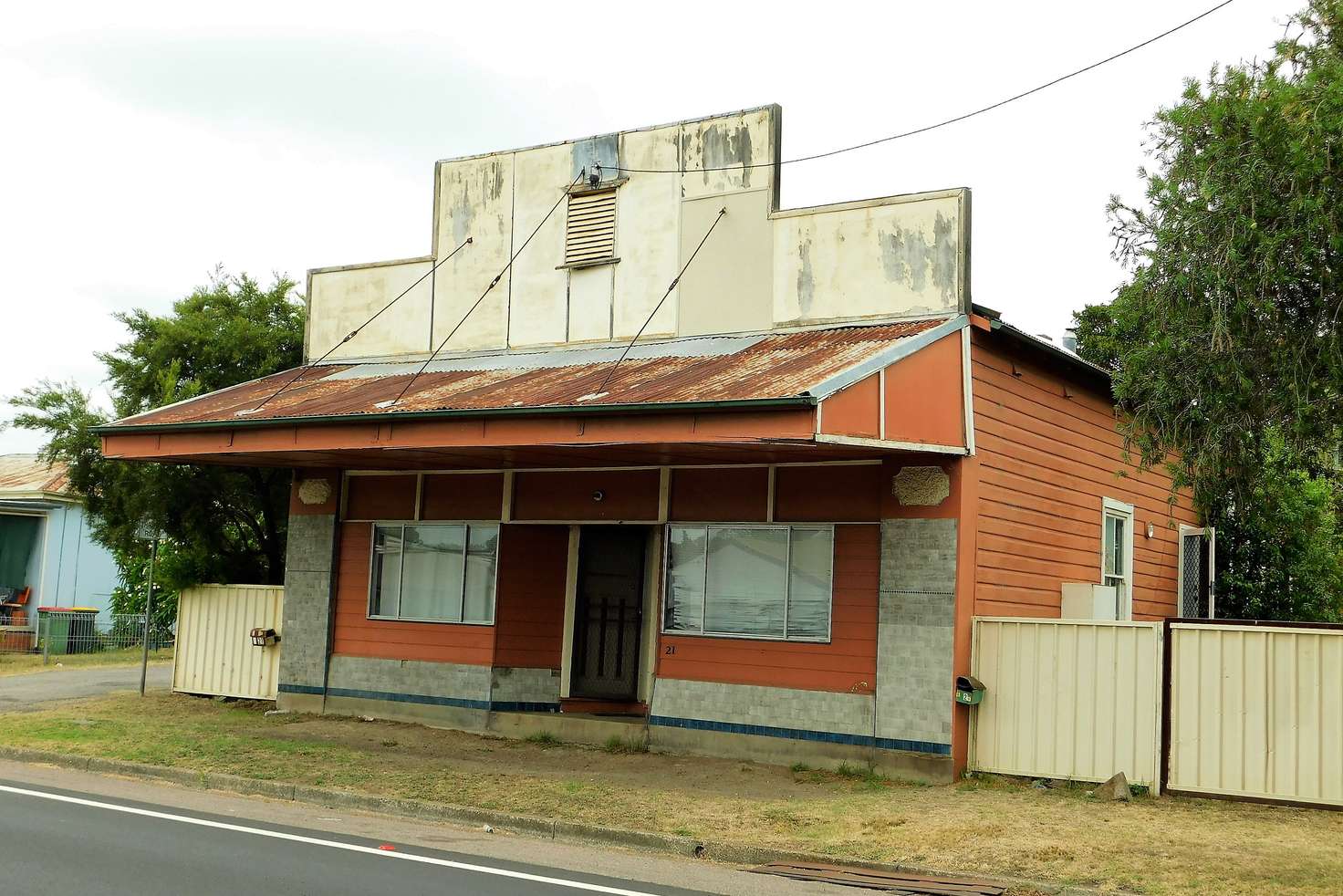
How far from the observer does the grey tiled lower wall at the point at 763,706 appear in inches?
547

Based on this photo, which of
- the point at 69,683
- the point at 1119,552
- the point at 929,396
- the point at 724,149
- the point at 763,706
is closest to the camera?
the point at 929,396

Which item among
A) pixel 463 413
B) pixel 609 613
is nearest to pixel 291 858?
pixel 463 413

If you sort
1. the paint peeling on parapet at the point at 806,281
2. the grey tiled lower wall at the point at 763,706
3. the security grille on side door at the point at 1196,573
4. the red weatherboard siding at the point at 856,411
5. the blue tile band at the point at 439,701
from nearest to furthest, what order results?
the red weatherboard siding at the point at 856,411 < the grey tiled lower wall at the point at 763,706 < the paint peeling on parapet at the point at 806,281 < the blue tile band at the point at 439,701 < the security grille on side door at the point at 1196,573

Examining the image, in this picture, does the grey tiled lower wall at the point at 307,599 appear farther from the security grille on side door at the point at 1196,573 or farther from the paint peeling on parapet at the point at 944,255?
the security grille on side door at the point at 1196,573

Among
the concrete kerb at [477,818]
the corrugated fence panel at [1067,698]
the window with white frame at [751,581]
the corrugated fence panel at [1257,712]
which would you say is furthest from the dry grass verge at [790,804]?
the window with white frame at [751,581]

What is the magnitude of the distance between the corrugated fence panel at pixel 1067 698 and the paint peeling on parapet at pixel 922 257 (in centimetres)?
363

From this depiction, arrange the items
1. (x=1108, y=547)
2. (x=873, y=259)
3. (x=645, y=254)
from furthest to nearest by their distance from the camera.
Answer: (x=1108, y=547)
(x=645, y=254)
(x=873, y=259)

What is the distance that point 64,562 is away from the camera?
34812 mm

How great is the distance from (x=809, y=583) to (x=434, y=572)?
5.61m

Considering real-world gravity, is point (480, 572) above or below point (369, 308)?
below

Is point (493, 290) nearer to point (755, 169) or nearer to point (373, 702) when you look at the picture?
point (755, 169)

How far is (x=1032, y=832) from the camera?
10484 millimetres

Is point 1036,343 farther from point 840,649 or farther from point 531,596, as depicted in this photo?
point 531,596

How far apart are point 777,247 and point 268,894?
31.9ft
